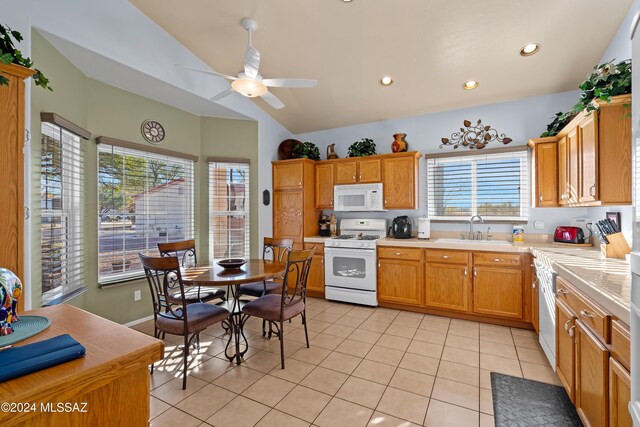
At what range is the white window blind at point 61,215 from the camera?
7.84ft

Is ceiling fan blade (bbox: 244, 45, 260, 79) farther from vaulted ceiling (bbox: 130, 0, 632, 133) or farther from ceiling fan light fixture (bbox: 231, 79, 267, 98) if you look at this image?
vaulted ceiling (bbox: 130, 0, 632, 133)

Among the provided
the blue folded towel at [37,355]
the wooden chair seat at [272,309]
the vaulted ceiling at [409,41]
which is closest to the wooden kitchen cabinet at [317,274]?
the wooden chair seat at [272,309]

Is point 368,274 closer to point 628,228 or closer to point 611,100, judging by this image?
point 628,228

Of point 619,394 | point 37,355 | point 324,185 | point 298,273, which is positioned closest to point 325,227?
point 324,185

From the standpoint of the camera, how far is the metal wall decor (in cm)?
379

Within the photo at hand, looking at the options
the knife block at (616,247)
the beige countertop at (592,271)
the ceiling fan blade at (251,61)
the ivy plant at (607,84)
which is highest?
the ceiling fan blade at (251,61)

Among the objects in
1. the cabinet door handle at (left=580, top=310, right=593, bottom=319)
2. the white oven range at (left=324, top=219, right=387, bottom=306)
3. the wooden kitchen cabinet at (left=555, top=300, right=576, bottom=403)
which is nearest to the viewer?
the cabinet door handle at (left=580, top=310, right=593, bottom=319)

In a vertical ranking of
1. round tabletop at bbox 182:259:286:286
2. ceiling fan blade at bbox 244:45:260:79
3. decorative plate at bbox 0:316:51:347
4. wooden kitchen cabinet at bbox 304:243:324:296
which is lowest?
wooden kitchen cabinet at bbox 304:243:324:296

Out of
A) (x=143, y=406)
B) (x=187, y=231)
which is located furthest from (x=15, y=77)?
(x=187, y=231)

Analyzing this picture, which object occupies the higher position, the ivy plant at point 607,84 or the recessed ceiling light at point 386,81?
the recessed ceiling light at point 386,81

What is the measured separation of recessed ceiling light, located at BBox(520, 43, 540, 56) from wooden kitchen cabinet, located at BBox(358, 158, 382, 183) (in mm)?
1941

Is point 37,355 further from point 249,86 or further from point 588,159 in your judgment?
point 588,159

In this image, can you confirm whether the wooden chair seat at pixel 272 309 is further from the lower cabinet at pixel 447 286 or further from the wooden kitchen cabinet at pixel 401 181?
the wooden kitchen cabinet at pixel 401 181

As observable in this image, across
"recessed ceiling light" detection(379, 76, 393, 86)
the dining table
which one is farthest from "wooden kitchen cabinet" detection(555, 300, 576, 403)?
"recessed ceiling light" detection(379, 76, 393, 86)
